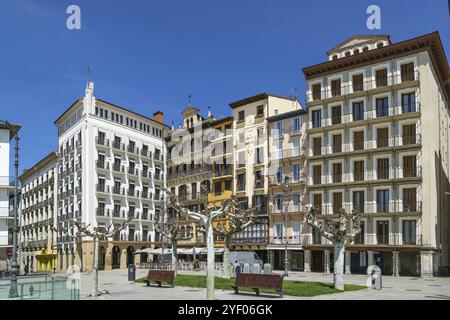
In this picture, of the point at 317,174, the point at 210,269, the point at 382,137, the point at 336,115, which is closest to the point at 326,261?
the point at 317,174

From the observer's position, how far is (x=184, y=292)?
92.5ft

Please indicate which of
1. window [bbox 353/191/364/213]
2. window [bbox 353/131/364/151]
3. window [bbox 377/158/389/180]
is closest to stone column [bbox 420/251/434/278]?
window [bbox 353/191/364/213]

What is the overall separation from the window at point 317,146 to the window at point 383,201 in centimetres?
867

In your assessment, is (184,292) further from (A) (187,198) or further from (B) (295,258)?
(A) (187,198)

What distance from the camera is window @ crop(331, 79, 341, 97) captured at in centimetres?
5891

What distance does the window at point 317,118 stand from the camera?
197 feet

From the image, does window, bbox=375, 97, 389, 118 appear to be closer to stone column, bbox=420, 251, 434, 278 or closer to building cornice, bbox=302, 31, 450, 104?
building cornice, bbox=302, 31, 450, 104

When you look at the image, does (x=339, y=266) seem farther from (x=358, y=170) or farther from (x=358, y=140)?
(x=358, y=140)

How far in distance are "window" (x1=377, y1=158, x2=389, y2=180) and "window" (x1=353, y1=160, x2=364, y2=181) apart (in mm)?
1811

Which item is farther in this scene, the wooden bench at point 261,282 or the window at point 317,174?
the window at point 317,174

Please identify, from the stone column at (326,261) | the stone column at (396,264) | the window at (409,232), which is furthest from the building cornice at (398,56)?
the stone column at (326,261)

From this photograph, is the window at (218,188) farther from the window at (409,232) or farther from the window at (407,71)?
the window at (407,71)
